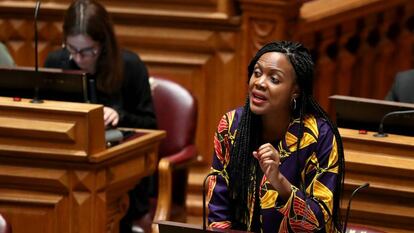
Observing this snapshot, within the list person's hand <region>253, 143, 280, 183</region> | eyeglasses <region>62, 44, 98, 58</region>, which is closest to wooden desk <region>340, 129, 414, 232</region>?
person's hand <region>253, 143, 280, 183</region>

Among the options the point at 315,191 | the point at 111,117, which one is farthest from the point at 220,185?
the point at 111,117

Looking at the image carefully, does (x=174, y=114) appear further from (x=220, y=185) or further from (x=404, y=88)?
(x=220, y=185)

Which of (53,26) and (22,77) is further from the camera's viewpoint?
(53,26)

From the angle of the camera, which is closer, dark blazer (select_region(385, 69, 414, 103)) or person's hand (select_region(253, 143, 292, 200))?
person's hand (select_region(253, 143, 292, 200))

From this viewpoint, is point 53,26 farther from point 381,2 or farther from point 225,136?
point 225,136

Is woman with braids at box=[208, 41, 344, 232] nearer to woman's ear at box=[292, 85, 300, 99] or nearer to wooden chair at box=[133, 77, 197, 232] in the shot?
woman's ear at box=[292, 85, 300, 99]

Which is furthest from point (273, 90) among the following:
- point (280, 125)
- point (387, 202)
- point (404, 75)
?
point (404, 75)

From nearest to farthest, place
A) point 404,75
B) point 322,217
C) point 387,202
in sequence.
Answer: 1. point 322,217
2. point 387,202
3. point 404,75

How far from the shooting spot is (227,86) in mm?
4465

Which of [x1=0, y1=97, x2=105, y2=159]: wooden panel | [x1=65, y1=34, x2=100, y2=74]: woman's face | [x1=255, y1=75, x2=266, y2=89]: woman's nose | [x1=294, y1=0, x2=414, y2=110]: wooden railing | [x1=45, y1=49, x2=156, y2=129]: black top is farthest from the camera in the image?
[x1=294, y1=0, x2=414, y2=110]: wooden railing

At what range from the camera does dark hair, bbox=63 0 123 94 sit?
11.8ft

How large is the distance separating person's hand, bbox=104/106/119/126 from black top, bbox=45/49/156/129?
27cm

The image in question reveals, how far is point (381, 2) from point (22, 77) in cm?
208

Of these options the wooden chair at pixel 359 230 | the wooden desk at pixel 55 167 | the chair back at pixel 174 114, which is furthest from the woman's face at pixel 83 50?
the wooden chair at pixel 359 230
